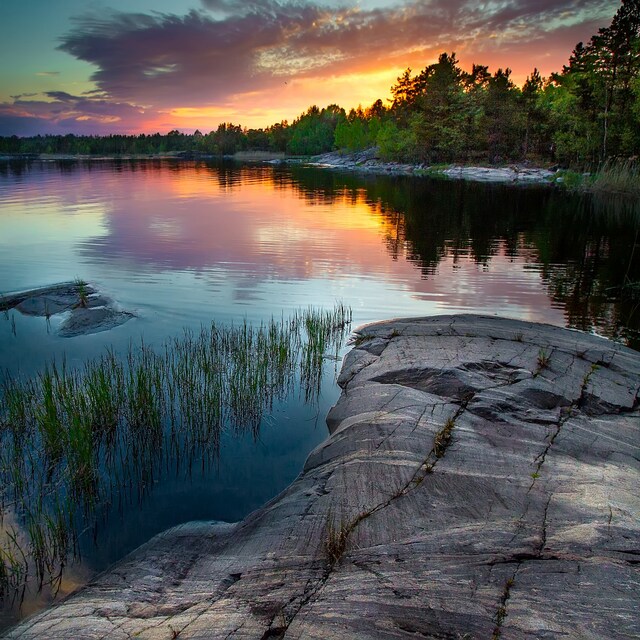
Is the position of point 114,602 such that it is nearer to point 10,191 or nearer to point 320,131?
point 10,191

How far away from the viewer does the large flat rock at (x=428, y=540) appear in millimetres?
3727

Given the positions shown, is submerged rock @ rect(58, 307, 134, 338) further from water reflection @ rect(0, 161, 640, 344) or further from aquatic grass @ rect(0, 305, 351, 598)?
aquatic grass @ rect(0, 305, 351, 598)

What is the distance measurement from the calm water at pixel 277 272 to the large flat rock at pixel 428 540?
891mm

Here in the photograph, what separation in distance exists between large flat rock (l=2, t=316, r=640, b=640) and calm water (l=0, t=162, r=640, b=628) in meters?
0.89

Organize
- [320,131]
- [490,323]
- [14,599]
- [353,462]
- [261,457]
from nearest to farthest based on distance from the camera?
[14,599], [353,462], [261,457], [490,323], [320,131]

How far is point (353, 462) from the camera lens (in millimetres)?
6352

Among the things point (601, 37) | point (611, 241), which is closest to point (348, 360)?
point (611, 241)

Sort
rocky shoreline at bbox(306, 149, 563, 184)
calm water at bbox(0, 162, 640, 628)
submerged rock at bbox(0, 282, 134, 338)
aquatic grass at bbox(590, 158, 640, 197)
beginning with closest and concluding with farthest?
calm water at bbox(0, 162, 640, 628) → submerged rock at bbox(0, 282, 134, 338) → aquatic grass at bbox(590, 158, 640, 197) → rocky shoreline at bbox(306, 149, 563, 184)

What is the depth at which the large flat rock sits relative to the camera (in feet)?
12.2

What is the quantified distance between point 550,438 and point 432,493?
238 cm

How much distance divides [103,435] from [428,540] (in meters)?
5.48

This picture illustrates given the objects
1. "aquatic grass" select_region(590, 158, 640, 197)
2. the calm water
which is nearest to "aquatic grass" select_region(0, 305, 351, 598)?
the calm water

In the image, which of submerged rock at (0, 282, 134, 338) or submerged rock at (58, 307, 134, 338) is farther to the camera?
submerged rock at (0, 282, 134, 338)

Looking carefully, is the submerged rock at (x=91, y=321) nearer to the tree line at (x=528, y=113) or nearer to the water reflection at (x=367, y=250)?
the water reflection at (x=367, y=250)
